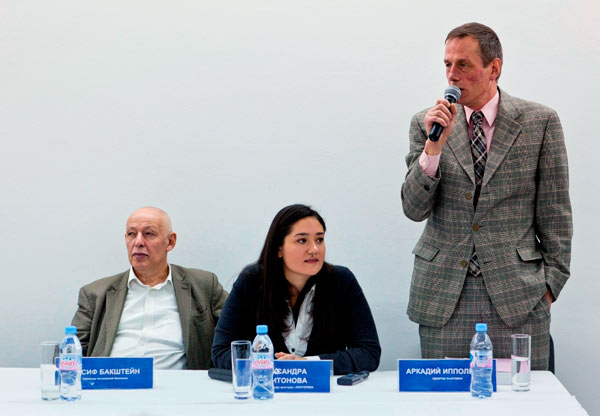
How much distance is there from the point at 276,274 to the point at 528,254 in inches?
38.9

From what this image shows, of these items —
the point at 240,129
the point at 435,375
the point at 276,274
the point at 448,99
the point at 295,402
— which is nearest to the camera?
the point at 295,402

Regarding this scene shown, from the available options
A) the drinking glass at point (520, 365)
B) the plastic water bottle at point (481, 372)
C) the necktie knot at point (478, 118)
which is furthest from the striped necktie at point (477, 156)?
the plastic water bottle at point (481, 372)

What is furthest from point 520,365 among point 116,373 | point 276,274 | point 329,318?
point 116,373

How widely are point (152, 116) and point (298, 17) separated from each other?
35.3 inches

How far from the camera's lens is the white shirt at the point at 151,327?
→ 3.54m

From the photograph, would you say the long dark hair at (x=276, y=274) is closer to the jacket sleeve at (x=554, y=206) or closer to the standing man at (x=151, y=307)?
the standing man at (x=151, y=307)

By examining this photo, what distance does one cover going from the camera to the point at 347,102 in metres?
3.80

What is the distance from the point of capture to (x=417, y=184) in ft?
8.95

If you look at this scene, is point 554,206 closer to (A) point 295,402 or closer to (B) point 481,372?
(B) point 481,372

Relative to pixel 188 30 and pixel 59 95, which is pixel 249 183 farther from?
pixel 59 95

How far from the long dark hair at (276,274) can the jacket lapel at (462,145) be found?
64 centimetres

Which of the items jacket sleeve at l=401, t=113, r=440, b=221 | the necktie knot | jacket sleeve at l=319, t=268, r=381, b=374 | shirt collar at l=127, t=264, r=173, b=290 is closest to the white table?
jacket sleeve at l=319, t=268, r=381, b=374

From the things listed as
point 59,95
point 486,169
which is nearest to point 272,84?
point 59,95

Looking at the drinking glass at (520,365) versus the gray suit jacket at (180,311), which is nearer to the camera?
the drinking glass at (520,365)
